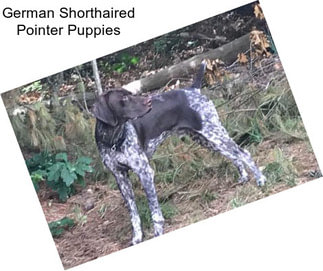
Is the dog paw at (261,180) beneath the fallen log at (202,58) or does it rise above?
beneath

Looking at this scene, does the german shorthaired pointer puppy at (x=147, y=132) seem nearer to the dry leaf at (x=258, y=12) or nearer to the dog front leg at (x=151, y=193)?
the dog front leg at (x=151, y=193)

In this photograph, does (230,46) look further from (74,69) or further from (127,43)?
(74,69)

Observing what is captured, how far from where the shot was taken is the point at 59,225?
2.89 m

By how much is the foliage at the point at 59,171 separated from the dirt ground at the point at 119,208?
60 mm

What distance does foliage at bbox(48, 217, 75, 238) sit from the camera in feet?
9.48

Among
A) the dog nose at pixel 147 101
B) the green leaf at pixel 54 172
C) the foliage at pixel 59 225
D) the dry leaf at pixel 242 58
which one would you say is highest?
the dry leaf at pixel 242 58

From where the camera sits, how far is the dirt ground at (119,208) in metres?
2.86

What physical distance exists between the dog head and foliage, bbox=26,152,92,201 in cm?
24

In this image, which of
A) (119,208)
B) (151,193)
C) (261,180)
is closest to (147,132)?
(151,193)

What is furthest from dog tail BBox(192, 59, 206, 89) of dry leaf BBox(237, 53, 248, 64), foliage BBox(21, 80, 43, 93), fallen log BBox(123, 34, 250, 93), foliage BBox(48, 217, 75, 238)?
foliage BBox(48, 217, 75, 238)

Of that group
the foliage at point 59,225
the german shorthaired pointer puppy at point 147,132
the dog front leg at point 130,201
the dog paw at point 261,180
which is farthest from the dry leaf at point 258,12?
the foliage at point 59,225

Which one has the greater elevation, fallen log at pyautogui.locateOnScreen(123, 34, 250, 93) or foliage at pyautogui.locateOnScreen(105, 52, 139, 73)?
foliage at pyautogui.locateOnScreen(105, 52, 139, 73)

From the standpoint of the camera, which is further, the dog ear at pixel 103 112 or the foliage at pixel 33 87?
the foliage at pixel 33 87

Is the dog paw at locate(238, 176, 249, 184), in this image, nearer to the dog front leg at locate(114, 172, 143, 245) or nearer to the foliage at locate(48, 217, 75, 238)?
the dog front leg at locate(114, 172, 143, 245)
